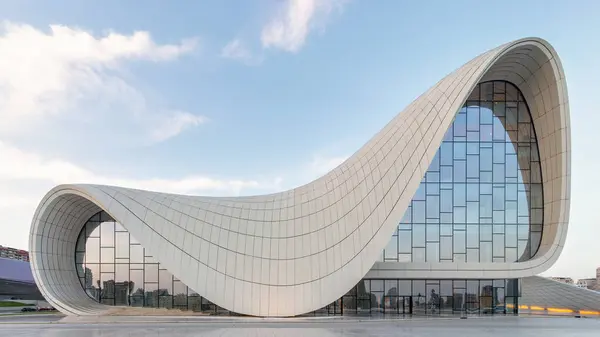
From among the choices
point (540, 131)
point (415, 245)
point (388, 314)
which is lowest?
point (388, 314)

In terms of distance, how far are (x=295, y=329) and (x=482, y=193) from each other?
19.8m

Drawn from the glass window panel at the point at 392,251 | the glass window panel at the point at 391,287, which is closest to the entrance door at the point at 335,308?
the glass window panel at the point at 391,287

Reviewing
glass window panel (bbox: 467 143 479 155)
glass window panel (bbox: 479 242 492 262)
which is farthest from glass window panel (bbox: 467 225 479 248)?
glass window panel (bbox: 467 143 479 155)

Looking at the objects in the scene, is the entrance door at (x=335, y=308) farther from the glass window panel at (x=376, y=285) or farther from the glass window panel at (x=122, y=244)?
the glass window panel at (x=122, y=244)

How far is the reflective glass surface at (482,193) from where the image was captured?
105 ft

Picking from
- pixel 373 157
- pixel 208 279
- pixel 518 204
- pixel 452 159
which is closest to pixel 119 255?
pixel 208 279

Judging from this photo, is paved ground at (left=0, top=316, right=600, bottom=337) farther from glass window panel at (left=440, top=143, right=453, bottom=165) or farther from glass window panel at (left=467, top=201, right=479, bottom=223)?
glass window panel at (left=440, top=143, right=453, bottom=165)

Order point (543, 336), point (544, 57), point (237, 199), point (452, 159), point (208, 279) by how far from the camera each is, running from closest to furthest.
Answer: point (543, 336) → point (208, 279) → point (544, 57) → point (237, 199) → point (452, 159)

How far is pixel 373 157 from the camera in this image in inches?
1166

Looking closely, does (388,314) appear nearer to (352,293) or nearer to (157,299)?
(352,293)

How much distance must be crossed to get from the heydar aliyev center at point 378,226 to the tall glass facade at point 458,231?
90 millimetres

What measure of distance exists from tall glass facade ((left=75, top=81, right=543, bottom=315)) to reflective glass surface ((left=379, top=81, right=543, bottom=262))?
8cm

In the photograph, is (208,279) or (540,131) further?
(540,131)

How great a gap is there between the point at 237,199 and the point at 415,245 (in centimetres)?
1390
